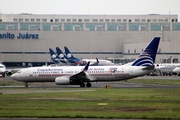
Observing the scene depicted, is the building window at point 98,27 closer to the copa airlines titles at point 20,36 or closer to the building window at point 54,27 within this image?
the building window at point 54,27

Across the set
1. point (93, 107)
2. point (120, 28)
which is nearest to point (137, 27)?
point (120, 28)

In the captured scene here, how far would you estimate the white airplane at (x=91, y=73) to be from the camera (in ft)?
217

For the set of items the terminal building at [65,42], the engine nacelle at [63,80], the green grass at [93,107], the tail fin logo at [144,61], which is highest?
the terminal building at [65,42]

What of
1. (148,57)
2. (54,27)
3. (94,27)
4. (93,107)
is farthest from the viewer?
(94,27)

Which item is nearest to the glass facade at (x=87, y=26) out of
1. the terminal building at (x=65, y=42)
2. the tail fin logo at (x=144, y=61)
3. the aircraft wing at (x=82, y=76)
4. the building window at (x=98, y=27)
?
the building window at (x=98, y=27)

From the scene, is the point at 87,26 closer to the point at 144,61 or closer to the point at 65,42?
the point at 65,42

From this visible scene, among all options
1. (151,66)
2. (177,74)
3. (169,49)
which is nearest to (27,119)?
(151,66)

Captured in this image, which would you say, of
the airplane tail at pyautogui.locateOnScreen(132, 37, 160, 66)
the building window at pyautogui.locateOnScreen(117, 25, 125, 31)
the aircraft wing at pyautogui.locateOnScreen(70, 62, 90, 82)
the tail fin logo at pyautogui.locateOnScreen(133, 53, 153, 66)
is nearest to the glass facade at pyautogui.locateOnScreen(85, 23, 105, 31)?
the building window at pyautogui.locateOnScreen(117, 25, 125, 31)

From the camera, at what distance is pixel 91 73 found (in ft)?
220

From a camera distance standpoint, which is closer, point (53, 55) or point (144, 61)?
point (144, 61)

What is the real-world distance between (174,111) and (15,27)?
131641 millimetres

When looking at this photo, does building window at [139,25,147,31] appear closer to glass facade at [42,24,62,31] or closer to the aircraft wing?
glass facade at [42,24,62,31]

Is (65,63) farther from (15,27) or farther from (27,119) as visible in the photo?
(27,119)

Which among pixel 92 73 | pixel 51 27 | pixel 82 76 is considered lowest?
pixel 82 76
